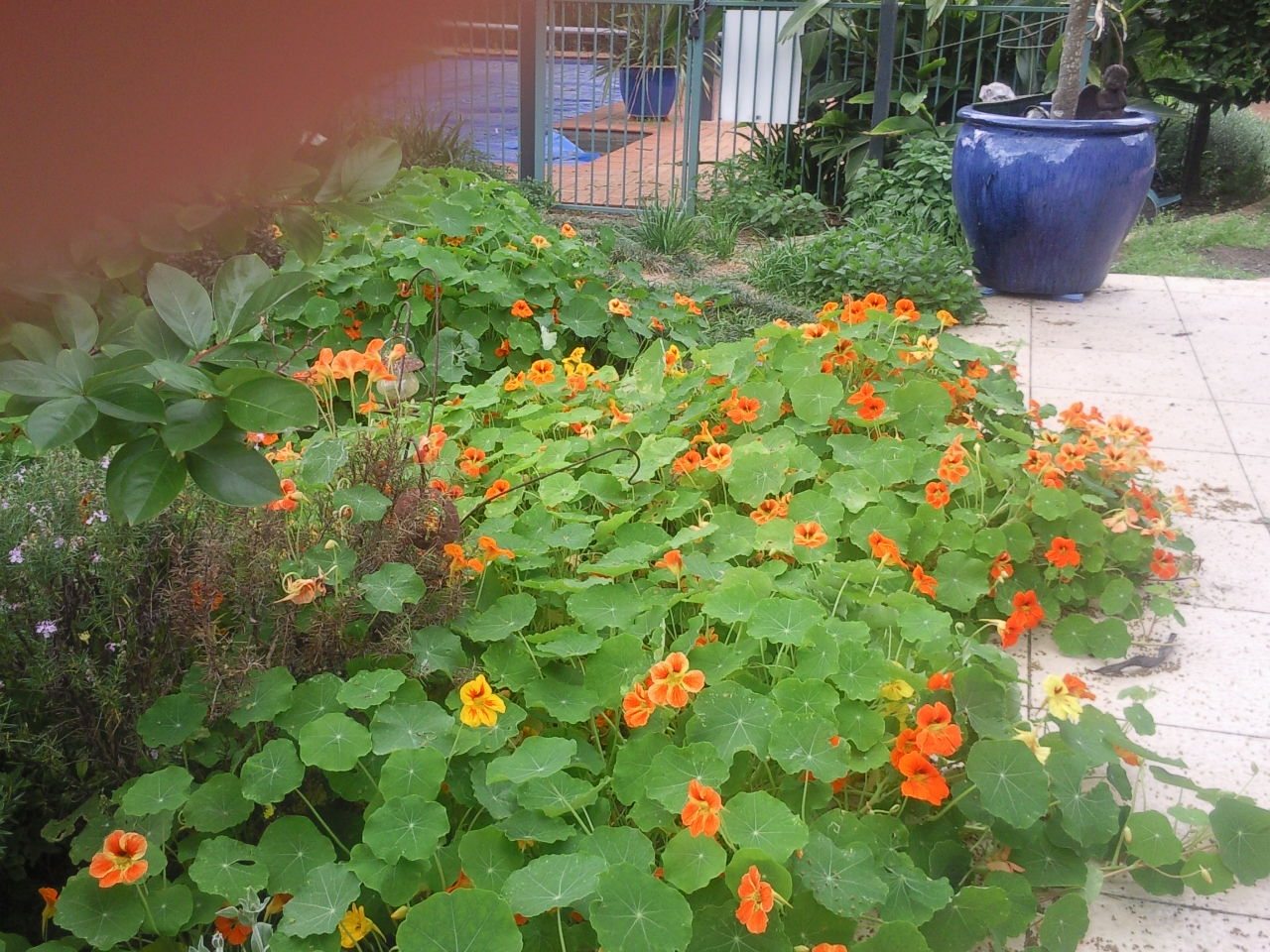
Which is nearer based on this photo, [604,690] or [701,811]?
[701,811]

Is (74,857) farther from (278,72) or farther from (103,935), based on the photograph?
(278,72)

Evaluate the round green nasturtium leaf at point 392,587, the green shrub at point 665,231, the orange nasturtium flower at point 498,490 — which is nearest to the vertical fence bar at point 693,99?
the green shrub at point 665,231

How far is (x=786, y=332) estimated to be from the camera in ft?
11.9

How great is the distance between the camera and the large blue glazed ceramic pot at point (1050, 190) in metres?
5.18

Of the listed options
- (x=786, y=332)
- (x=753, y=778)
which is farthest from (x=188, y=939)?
(x=786, y=332)

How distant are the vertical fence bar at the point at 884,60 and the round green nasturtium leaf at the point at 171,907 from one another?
6202 millimetres

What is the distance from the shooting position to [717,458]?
9.15 ft

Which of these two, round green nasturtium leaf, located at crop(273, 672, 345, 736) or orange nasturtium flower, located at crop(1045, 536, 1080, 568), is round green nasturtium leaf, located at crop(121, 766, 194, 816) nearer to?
round green nasturtium leaf, located at crop(273, 672, 345, 736)

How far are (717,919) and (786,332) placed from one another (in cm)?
225

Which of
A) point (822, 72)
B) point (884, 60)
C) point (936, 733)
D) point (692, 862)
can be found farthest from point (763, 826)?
point (822, 72)

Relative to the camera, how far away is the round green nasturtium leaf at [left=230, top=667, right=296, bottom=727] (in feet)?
6.29

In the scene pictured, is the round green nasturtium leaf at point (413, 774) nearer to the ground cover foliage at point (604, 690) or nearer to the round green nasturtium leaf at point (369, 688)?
the ground cover foliage at point (604, 690)

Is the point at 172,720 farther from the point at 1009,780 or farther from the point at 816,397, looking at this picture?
the point at 816,397

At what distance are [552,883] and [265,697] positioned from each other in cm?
63
